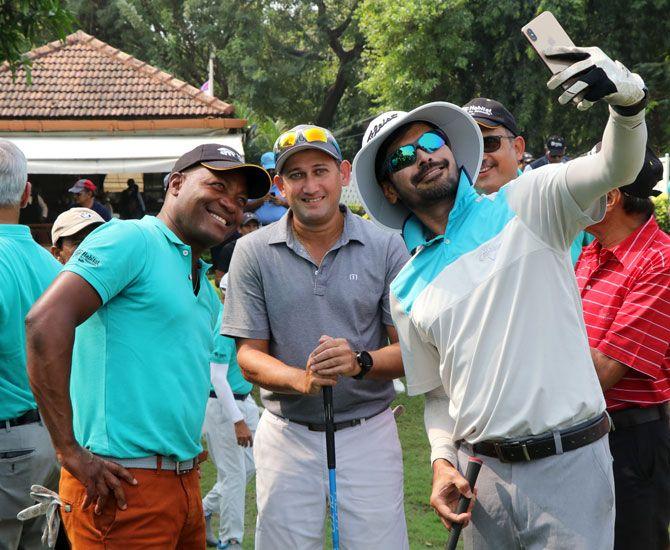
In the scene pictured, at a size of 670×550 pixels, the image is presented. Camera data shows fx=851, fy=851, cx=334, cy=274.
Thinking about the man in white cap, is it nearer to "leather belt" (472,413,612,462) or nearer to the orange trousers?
the orange trousers

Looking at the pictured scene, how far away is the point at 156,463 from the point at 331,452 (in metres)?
0.80

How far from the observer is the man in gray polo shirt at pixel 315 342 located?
3.92 metres

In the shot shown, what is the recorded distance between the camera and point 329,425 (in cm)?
379

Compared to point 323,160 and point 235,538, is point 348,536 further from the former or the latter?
point 235,538

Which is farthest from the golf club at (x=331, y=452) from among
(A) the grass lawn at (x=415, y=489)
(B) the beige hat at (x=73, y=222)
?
(B) the beige hat at (x=73, y=222)

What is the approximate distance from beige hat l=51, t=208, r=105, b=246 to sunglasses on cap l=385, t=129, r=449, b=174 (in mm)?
3136

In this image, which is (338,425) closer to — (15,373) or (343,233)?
(343,233)

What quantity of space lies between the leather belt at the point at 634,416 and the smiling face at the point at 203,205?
1998 mm

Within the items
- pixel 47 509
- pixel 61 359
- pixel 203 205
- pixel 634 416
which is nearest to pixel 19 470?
pixel 47 509

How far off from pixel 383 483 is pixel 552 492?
1.11 meters

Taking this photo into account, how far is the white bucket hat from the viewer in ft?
11.5

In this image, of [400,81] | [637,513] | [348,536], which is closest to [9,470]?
[348,536]

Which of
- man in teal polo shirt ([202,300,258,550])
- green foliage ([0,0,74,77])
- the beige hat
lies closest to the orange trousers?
man in teal polo shirt ([202,300,258,550])

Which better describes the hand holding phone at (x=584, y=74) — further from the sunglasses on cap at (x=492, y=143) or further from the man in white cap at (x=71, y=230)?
the man in white cap at (x=71, y=230)
